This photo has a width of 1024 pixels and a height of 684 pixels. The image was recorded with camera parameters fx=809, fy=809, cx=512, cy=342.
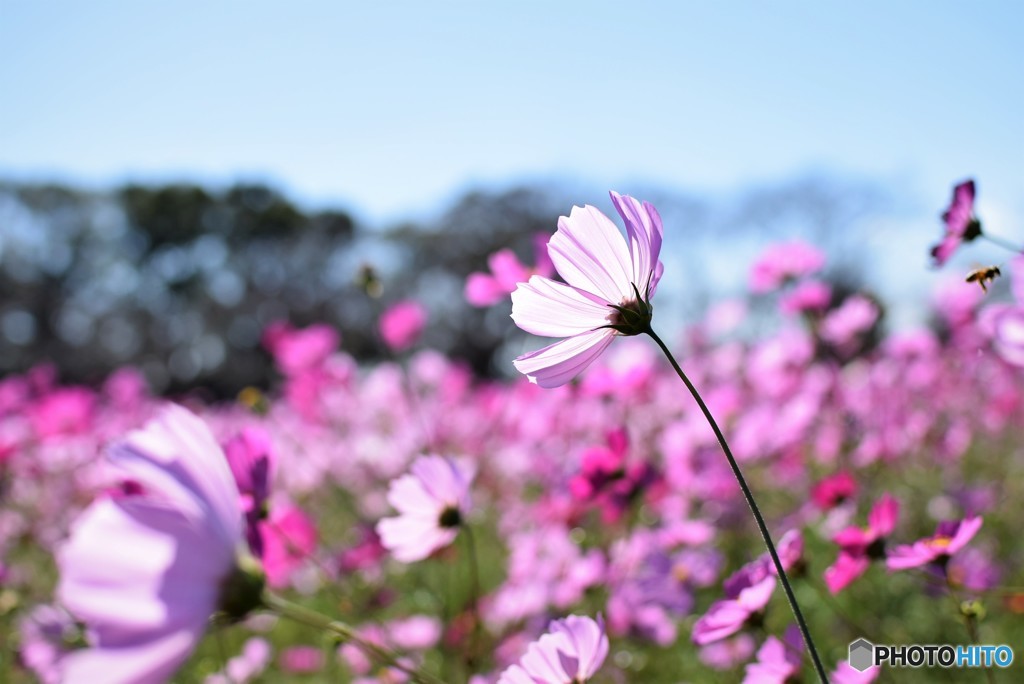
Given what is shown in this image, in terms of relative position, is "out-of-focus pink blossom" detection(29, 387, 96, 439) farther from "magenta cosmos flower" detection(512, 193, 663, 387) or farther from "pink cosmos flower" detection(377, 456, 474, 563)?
"magenta cosmos flower" detection(512, 193, 663, 387)

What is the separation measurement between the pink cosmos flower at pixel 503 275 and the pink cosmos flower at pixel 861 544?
17.4 inches

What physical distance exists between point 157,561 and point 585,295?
355 millimetres

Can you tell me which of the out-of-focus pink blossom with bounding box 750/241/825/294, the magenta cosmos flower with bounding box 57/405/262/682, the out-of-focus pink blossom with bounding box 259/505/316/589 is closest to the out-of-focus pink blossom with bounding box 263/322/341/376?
the out-of-focus pink blossom with bounding box 259/505/316/589

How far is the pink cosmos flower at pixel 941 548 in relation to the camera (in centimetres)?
72

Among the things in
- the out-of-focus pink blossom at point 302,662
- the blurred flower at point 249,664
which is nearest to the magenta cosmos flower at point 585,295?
the blurred flower at point 249,664

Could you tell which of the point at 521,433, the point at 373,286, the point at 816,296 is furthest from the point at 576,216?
the point at 521,433

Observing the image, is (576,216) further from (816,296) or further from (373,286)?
(816,296)

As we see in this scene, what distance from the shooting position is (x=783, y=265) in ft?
5.46

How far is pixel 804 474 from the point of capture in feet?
8.74

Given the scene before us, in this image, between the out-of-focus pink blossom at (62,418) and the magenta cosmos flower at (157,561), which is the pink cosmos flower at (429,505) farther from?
the out-of-focus pink blossom at (62,418)

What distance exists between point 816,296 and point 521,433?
159cm

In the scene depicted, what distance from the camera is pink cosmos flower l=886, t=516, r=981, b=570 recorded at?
716mm

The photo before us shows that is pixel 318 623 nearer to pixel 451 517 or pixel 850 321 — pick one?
pixel 451 517

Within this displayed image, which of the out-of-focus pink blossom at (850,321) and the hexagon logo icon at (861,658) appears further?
the out-of-focus pink blossom at (850,321)
